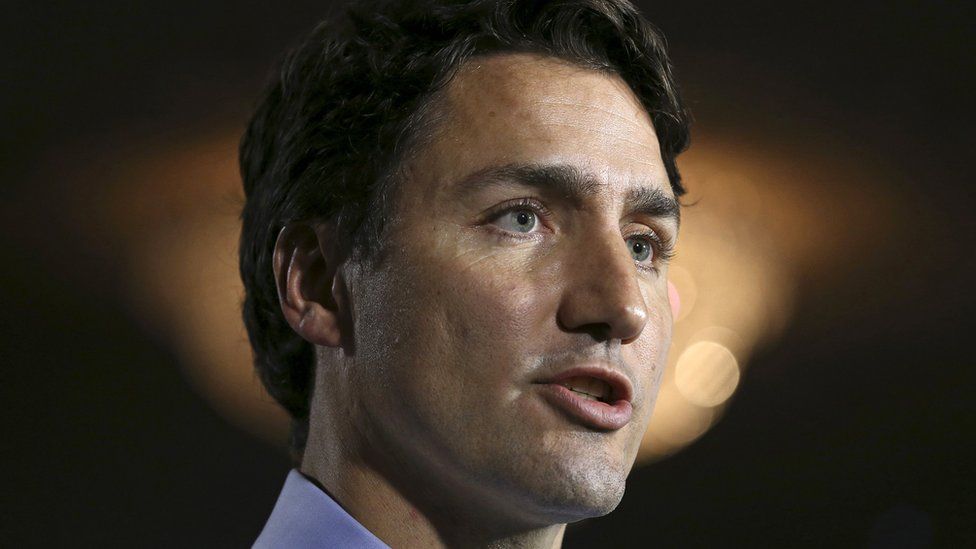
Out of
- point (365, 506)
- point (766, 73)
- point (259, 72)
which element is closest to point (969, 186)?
point (766, 73)

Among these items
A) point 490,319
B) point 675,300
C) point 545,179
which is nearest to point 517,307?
point 490,319

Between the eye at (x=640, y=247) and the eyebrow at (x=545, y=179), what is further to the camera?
the eye at (x=640, y=247)

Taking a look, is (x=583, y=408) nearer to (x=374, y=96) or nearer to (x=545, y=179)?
(x=545, y=179)

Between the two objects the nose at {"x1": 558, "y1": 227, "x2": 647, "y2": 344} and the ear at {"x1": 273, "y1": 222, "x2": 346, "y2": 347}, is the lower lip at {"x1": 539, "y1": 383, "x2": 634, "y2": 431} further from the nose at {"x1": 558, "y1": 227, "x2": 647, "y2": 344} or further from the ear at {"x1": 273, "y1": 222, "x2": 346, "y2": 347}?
the ear at {"x1": 273, "y1": 222, "x2": 346, "y2": 347}

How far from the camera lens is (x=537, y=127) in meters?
1.13

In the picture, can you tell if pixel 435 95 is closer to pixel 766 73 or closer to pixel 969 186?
pixel 766 73

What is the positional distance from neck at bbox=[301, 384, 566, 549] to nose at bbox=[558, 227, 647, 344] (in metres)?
0.18

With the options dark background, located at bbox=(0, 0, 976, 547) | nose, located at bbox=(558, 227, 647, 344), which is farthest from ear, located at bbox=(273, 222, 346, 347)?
dark background, located at bbox=(0, 0, 976, 547)

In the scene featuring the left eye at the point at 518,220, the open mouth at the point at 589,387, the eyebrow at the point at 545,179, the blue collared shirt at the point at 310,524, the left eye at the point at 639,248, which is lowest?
the blue collared shirt at the point at 310,524

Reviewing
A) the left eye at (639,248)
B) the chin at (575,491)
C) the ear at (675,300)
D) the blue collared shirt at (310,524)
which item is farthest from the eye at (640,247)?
the ear at (675,300)

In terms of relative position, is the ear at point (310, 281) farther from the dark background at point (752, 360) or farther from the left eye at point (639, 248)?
the dark background at point (752, 360)

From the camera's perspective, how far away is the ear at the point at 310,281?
118cm

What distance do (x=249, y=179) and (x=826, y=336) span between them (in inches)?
53.0

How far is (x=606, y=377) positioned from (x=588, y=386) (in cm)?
2
